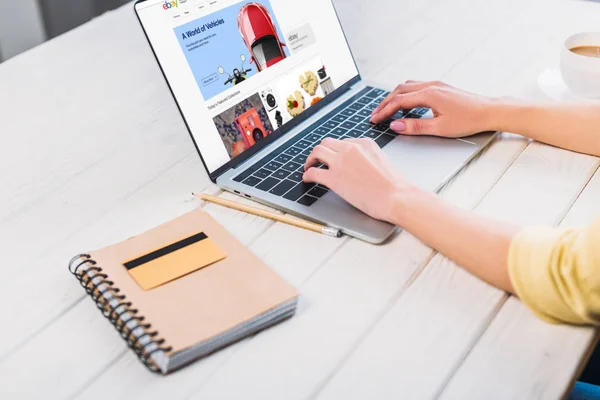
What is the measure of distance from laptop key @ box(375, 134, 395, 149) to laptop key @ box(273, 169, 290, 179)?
0.55 feet

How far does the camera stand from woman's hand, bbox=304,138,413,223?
939 mm

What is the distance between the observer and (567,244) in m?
0.79

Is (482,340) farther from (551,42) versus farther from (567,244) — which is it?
(551,42)

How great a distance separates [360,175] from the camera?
0.98 m

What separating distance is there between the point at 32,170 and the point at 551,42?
1.05 m

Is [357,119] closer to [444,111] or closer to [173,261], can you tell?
[444,111]

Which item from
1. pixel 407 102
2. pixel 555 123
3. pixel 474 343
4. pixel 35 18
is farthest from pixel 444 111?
pixel 35 18

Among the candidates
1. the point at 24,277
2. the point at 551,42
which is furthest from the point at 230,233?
the point at 551,42

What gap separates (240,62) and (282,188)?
0.76 ft

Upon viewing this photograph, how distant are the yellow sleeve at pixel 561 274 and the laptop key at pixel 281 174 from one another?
377mm

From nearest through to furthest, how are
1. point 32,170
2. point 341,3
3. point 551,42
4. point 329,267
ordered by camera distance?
point 329,267 < point 32,170 < point 551,42 < point 341,3

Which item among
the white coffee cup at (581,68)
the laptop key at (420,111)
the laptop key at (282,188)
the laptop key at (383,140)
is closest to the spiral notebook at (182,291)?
the laptop key at (282,188)

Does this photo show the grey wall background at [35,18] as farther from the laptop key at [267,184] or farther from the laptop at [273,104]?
the laptop key at [267,184]

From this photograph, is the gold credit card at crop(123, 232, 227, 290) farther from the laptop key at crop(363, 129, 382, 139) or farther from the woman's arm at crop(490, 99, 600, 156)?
the woman's arm at crop(490, 99, 600, 156)
